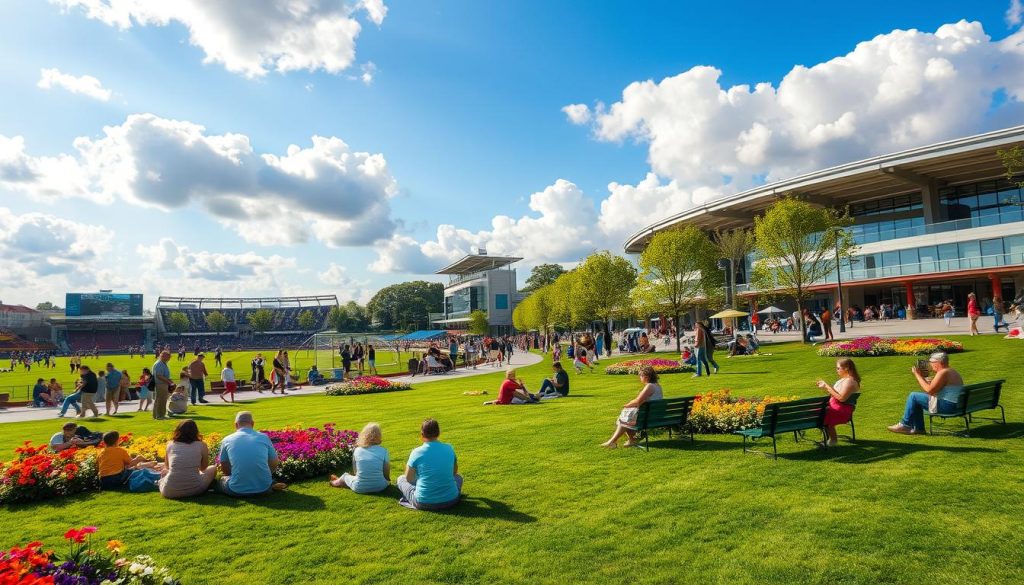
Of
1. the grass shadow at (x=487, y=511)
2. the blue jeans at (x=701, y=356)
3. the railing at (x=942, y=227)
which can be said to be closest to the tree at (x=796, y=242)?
the blue jeans at (x=701, y=356)

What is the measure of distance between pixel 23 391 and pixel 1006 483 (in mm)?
39438

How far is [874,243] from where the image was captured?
4706 centimetres

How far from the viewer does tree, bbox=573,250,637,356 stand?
47.6 m

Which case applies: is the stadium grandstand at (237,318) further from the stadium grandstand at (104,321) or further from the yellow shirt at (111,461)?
the yellow shirt at (111,461)

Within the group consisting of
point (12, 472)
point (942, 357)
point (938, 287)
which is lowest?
point (12, 472)

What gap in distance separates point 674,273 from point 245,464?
3117cm

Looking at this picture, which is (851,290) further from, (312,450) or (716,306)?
(312,450)

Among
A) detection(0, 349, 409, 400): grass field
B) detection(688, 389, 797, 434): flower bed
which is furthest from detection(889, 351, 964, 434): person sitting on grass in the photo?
detection(0, 349, 409, 400): grass field

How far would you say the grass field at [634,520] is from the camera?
15.6ft

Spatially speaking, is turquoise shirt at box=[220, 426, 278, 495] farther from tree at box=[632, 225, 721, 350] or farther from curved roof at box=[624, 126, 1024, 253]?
curved roof at box=[624, 126, 1024, 253]

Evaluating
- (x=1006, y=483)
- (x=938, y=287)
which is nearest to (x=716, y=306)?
(x=938, y=287)

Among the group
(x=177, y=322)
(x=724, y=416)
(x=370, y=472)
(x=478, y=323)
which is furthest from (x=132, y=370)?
(x=177, y=322)

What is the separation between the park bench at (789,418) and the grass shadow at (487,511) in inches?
148

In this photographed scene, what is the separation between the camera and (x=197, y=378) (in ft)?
66.1
